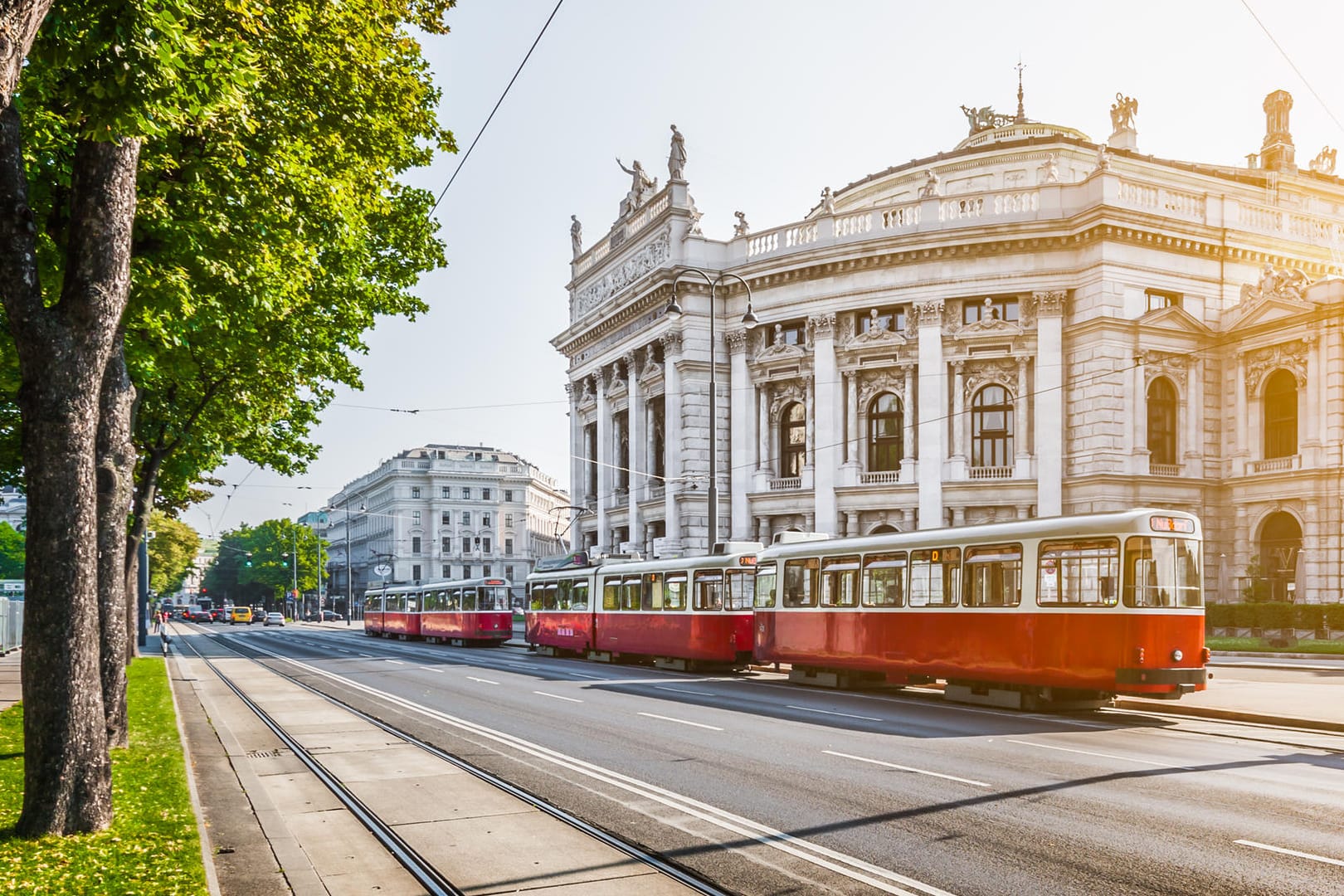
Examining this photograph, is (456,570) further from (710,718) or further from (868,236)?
(710,718)

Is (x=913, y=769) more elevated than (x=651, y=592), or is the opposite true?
(x=651, y=592)

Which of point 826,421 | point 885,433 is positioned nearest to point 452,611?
point 826,421

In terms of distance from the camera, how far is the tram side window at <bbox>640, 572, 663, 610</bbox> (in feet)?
106

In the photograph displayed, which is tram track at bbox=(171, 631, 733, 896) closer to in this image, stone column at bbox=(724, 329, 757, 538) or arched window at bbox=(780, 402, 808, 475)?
stone column at bbox=(724, 329, 757, 538)

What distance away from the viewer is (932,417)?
45.8 meters

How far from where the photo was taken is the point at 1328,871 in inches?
318

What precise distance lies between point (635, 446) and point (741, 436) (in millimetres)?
8211

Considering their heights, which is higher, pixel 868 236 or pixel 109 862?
pixel 868 236

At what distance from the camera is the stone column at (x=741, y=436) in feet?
170

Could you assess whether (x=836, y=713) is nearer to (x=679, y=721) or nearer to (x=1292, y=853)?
(x=679, y=721)

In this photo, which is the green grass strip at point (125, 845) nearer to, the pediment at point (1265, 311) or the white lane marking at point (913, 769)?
the white lane marking at point (913, 769)

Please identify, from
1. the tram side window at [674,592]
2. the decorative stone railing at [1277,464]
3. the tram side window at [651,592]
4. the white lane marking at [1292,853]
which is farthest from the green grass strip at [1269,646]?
the white lane marking at [1292,853]

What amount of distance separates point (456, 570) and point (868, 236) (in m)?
89.9

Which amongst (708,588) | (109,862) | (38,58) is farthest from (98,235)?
(708,588)
